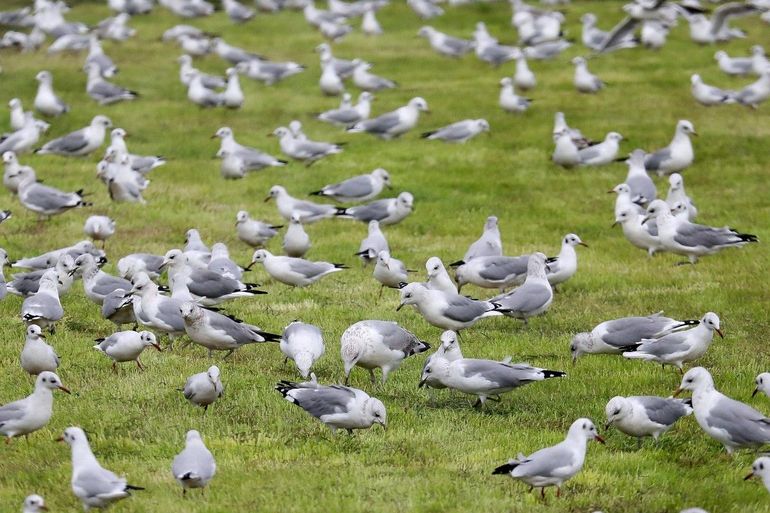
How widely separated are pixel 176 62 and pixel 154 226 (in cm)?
1482

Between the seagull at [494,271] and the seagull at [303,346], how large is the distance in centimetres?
338

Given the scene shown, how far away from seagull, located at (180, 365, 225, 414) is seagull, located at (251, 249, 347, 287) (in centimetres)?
459

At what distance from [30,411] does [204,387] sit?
4.62ft

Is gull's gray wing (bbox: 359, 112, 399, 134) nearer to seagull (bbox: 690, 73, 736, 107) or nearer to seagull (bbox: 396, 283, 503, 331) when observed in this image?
seagull (bbox: 690, 73, 736, 107)

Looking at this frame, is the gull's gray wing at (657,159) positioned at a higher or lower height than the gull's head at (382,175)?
lower

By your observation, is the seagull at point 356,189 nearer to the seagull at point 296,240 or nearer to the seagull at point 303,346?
the seagull at point 296,240

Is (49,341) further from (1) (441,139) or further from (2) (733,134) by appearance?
(2) (733,134)

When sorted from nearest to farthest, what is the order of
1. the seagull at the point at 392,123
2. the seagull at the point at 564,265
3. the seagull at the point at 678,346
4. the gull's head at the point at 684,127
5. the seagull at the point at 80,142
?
the seagull at the point at 678,346 < the seagull at the point at 564,265 < the gull's head at the point at 684,127 < the seagull at the point at 80,142 < the seagull at the point at 392,123

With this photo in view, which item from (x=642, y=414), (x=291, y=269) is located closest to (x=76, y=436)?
(x=642, y=414)

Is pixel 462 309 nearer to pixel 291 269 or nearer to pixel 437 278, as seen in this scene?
pixel 437 278

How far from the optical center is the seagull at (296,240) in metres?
16.1

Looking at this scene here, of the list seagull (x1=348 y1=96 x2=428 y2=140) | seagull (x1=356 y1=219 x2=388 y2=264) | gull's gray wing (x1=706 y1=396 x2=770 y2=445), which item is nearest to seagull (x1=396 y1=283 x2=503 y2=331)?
gull's gray wing (x1=706 y1=396 x2=770 y2=445)

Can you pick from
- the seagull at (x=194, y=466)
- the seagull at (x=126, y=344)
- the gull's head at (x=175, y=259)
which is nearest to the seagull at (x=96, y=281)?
the gull's head at (x=175, y=259)

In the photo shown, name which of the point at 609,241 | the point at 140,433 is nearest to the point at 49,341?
the point at 140,433
